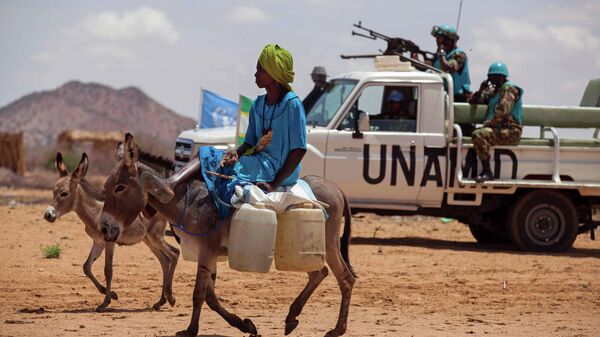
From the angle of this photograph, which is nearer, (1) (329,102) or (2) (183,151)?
(1) (329,102)

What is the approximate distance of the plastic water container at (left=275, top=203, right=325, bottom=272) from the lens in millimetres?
8219

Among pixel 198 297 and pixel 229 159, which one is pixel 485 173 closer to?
pixel 229 159

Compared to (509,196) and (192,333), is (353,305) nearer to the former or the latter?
(192,333)

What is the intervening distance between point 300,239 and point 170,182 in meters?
1.17

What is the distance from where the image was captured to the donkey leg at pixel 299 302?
8.74 meters

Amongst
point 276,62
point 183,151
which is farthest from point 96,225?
point 183,151

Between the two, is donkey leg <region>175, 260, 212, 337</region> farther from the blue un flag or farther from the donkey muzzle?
the blue un flag

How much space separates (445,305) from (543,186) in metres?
5.12

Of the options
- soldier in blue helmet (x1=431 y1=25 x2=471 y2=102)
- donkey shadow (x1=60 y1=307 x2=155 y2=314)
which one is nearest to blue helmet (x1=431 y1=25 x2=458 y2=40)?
soldier in blue helmet (x1=431 y1=25 x2=471 y2=102)

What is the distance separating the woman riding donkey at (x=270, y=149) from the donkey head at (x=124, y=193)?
200 mm

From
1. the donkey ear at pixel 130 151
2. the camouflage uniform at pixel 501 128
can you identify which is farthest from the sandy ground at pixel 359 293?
the camouflage uniform at pixel 501 128

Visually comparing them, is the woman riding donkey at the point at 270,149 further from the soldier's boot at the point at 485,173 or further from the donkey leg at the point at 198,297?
the soldier's boot at the point at 485,173

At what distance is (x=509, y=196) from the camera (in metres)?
16.3

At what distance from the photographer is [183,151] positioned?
1644 centimetres
